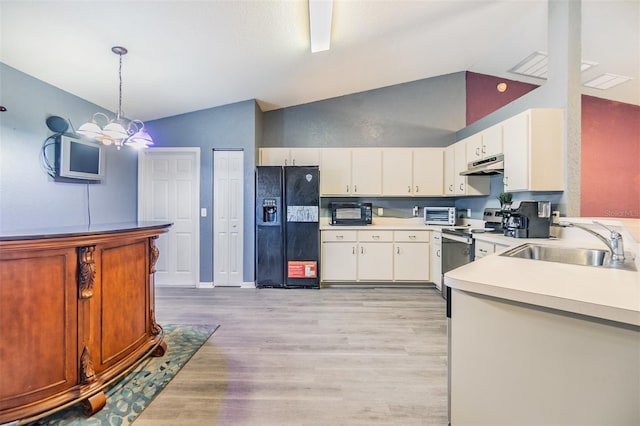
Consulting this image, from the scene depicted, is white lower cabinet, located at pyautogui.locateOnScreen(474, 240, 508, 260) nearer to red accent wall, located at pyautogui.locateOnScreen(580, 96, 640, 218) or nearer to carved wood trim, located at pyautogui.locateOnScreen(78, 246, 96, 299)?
red accent wall, located at pyautogui.locateOnScreen(580, 96, 640, 218)

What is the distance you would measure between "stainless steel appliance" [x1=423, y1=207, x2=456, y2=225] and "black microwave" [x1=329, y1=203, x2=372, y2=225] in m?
0.97

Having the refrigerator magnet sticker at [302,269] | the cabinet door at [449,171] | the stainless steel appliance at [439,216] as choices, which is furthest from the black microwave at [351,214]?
the cabinet door at [449,171]

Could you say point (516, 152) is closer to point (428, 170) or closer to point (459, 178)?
point (459, 178)

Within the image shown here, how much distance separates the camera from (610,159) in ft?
14.3

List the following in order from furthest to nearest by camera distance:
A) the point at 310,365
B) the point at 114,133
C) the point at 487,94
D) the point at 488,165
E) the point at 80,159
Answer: the point at 487,94, the point at 488,165, the point at 80,159, the point at 114,133, the point at 310,365

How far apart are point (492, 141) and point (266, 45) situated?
9.05 feet

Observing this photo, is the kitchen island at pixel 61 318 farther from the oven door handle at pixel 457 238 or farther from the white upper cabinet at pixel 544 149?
the white upper cabinet at pixel 544 149

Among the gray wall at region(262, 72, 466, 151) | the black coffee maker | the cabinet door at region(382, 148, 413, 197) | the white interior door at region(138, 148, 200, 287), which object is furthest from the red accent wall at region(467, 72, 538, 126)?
the white interior door at region(138, 148, 200, 287)

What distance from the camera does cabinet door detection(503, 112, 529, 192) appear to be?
276 centimetres

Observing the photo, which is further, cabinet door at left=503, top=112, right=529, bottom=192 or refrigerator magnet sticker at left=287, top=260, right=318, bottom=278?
refrigerator magnet sticker at left=287, top=260, right=318, bottom=278

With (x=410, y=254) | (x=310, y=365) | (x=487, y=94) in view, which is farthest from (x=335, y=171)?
(x=310, y=365)

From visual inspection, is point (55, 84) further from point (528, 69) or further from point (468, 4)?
point (528, 69)

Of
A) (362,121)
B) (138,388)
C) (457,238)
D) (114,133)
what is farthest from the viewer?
(362,121)

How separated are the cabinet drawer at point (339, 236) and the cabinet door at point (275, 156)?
1.32 meters
